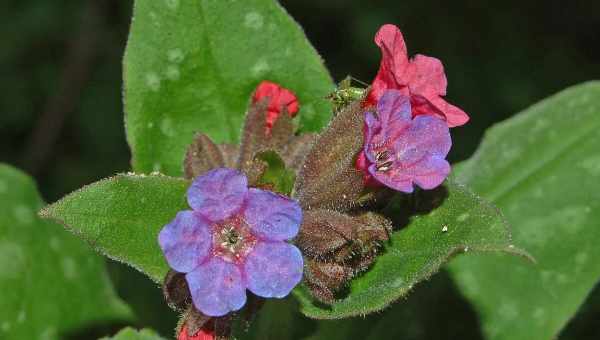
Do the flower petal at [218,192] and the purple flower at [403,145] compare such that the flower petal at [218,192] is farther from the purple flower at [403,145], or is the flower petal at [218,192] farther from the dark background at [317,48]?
the dark background at [317,48]

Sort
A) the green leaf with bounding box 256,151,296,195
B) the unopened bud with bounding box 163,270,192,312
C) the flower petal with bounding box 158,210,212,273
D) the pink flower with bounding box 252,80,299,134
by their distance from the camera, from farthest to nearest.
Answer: the pink flower with bounding box 252,80,299,134 < the green leaf with bounding box 256,151,296,195 < the unopened bud with bounding box 163,270,192,312 < the flower petal with bounding box 158,210,212,273

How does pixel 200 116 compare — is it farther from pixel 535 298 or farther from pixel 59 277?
pixel 535 298

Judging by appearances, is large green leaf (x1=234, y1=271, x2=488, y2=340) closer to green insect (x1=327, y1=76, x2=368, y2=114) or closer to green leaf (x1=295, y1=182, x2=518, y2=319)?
green leaf (x1=295, y1=182, x2=518, y2=319)

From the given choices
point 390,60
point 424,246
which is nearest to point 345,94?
point 390,60

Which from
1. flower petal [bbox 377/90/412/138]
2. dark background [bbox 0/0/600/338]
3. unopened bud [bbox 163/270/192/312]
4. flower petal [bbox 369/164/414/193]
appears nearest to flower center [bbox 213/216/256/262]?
unopened bud [bbox 163/270/192/312]

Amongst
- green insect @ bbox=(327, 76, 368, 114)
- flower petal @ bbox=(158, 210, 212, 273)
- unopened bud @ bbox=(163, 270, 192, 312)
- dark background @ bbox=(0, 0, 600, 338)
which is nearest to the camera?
flower petal @ bbox=(158, 210, 212, 273)

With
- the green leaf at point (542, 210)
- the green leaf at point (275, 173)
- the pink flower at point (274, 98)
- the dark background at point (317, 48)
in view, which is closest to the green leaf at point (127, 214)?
the green leaf at point (275, 173)

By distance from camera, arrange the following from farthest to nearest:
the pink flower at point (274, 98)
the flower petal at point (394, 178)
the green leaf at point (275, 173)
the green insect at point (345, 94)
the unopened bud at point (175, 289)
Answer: the pink flower at point (274, 98)
the green insect at point (345, 94)
the green leaf at point (275, 173)
the unopened bud at point (175, 289)
the flower petal at point (394, 178)
